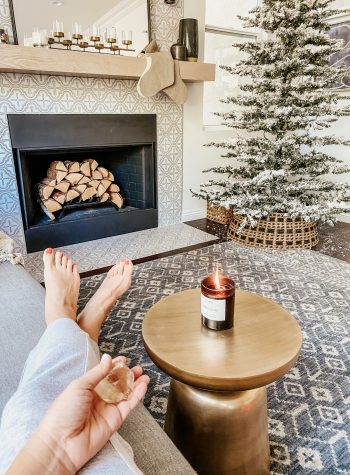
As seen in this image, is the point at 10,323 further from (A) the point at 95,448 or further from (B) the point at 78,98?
(B) the point at 78,98

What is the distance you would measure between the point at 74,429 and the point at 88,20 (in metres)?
2.65

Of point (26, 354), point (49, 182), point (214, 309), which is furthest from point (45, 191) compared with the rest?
point (214, 309)

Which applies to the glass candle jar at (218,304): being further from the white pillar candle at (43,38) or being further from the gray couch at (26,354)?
the white pillar candle at (43,38)

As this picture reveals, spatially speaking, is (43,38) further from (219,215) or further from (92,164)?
(219,215)

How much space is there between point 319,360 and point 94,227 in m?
2.01

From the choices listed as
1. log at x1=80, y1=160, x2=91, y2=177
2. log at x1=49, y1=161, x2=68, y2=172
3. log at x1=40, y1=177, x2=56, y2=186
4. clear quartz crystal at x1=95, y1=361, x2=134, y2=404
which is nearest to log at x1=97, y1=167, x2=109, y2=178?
log at x1=80, y1=160, x2=91, y2=177

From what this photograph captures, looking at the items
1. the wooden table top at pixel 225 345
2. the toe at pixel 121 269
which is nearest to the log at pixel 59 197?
the toe at pixel 121 269

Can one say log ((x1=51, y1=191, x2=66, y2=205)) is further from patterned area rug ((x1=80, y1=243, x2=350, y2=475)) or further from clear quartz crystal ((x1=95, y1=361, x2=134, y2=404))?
clear quartz crystal ((x1=95, y1=361, x2=134, y2=404))

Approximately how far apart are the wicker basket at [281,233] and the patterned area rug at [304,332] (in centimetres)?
10

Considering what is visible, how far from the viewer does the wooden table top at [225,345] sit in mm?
773

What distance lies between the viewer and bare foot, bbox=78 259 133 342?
112cm

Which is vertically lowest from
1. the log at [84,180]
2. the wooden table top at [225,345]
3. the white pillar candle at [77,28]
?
the wooden table top at [225,345]

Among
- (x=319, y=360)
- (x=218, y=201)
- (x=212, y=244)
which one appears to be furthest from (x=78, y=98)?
(x=319, y=360)

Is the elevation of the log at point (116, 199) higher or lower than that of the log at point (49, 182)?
lower
